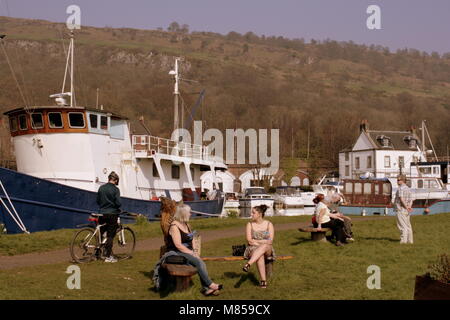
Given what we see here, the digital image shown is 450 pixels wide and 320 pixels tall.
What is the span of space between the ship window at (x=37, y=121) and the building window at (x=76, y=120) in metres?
1.13

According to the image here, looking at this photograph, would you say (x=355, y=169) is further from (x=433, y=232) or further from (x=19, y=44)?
(x=19, y=44)

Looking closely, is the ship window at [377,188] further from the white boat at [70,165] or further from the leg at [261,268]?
the leg at [261,268]

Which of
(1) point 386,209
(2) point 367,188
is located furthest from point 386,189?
(1) point 386,209

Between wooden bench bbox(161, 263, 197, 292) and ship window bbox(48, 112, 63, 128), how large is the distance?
14899 millimetres

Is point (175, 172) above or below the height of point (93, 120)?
below

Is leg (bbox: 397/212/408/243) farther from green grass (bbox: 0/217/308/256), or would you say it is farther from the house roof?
the house roof

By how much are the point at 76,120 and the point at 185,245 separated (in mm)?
14610

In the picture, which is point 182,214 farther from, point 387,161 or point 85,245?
point 387,161

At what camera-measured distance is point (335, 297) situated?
334 inches

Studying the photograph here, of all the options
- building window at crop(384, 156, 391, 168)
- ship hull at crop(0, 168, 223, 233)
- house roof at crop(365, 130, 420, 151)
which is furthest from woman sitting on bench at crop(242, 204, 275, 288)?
house roof at crop(365, 130, 420, 151)

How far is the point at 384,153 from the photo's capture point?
67.6 metres

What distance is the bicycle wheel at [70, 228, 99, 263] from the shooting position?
11903 mm

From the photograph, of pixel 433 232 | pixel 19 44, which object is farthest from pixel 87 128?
pixel 19 44
